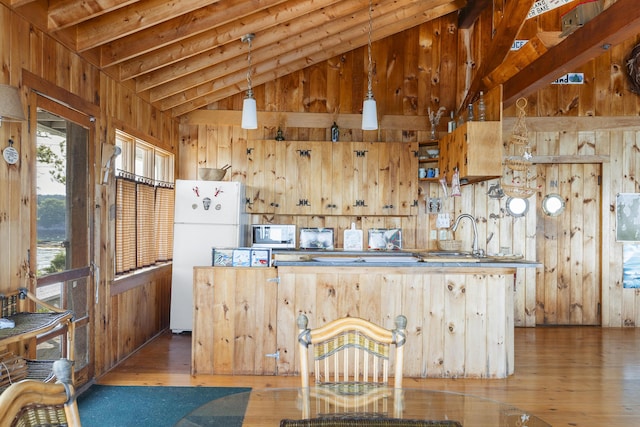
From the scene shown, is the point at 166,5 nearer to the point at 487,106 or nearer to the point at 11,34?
the point at 11,34

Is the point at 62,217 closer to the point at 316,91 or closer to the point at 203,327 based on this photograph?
the point at 203,327

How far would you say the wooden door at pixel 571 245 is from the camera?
21.4ft

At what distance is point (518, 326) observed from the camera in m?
6.49

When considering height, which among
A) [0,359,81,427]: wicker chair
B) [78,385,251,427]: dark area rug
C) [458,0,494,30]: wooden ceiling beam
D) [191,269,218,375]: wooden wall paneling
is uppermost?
[458,0,494,30]: wooden ceiling beam

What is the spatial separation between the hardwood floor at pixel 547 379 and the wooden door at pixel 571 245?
0.93 metres

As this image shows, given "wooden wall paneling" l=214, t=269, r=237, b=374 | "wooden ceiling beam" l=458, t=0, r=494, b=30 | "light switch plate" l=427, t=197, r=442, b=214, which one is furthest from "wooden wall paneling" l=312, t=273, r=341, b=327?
"wooden ceiling beam" l=458, t=0, r=494, b=30

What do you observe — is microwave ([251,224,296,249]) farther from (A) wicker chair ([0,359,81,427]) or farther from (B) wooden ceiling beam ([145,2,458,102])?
(A) wicker chair ([0,359,81,427])

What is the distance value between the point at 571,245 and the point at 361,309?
12.2ft

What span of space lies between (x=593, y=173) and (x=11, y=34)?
6399 mm

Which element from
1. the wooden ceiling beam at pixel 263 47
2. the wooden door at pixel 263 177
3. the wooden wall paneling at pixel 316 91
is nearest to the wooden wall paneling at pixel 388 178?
the wooden wall paneling at pixel 316 91

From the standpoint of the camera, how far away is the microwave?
6.60 m

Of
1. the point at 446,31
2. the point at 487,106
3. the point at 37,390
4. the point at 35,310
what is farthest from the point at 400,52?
the point at 37,390

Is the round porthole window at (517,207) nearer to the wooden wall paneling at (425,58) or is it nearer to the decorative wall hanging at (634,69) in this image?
the wooden wall paneling at (425,58)

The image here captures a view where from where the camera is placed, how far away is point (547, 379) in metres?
4.23
